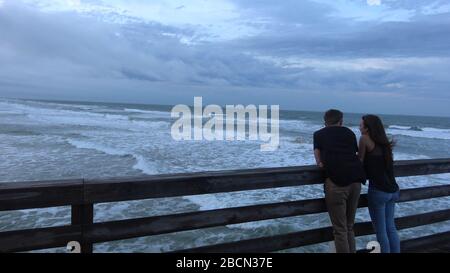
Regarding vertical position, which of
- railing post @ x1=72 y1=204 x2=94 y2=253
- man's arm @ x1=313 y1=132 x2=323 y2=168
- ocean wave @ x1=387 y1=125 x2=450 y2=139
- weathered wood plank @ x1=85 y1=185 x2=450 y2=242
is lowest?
ocean wave @ x1=387 y1=125 x2=450 y2=139

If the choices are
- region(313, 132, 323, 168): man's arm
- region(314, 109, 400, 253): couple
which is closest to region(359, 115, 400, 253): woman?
region(314, 109, 400, 253): couple

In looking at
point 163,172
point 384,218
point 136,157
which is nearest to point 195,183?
point 384,218

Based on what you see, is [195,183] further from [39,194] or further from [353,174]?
[353,174]

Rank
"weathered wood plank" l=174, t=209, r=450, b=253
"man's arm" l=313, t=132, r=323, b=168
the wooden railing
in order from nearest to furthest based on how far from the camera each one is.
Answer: the wooden railing, "weathered wood plank" l=174, t=209, r=450, b=253, "man's arm" l=313, t=132, r=323, b=168

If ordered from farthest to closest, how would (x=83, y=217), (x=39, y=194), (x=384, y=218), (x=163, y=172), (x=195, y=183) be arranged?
(x=163, y=172) → (x=384, y=218) → (x=195, y=183) → (x=83, y=217) → (x=39, y=194)

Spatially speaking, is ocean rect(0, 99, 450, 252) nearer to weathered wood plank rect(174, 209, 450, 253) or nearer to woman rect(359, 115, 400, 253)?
weathered wood plank rect(174, 209, 450, 253)

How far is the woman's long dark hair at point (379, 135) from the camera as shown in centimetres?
379

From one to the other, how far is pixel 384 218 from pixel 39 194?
317cm

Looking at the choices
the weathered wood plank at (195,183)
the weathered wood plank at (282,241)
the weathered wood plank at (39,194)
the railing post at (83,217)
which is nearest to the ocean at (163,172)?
the weathered wood plank at (282,241)

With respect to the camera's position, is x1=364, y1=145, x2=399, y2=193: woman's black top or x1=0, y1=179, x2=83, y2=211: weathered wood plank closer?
x1=0, y1=179, x2=83, y2=211: weathered wood plank

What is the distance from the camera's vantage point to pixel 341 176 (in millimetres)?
3572

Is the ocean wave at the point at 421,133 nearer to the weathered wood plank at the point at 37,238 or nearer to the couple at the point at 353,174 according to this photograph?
the couple at the point at 353,174

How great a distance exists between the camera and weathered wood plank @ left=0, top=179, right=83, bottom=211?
97.2 inches
